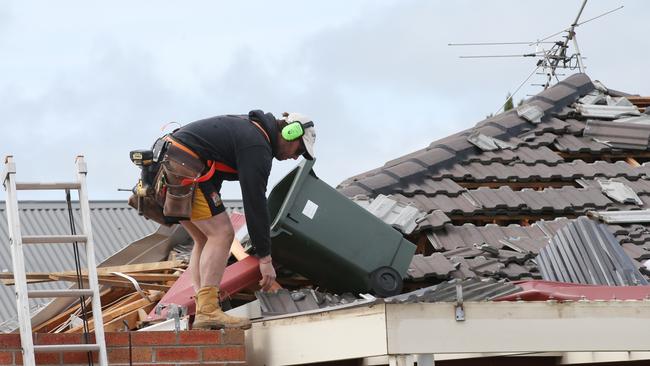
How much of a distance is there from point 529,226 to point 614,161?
1651 mm

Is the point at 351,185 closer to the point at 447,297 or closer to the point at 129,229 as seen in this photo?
the point at 447,297

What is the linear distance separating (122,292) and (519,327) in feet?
13.5

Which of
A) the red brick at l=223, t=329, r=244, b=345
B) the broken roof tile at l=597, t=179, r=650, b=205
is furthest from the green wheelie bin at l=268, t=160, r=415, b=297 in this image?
the broken roof tile at l=597, t=179, r=650, b=205

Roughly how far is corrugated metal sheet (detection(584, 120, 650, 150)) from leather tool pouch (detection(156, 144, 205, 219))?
467cm

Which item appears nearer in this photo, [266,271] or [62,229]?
[266,271]

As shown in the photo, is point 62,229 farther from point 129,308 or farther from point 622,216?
point 622,216

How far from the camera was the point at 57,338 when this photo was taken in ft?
24.2

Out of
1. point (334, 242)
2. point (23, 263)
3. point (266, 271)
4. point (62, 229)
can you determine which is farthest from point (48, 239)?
point (62, 229)

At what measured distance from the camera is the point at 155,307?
9.05m

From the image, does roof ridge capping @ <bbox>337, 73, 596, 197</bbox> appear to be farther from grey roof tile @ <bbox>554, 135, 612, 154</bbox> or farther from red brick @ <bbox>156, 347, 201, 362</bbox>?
red brick @ <bbox>156, 347, 201, 362</bbox>

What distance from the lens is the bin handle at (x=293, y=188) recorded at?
8.47 meters

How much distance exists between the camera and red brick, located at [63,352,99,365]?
7418 mm

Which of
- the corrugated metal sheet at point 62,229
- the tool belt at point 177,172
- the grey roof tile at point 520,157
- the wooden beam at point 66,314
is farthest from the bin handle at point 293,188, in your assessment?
the corrugated metal sheet at point 62,229

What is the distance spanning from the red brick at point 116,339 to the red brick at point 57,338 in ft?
0.59
